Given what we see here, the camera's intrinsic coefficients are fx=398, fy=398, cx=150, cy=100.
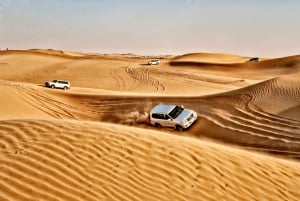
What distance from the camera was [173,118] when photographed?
13.9m

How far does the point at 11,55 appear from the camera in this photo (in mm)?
53844

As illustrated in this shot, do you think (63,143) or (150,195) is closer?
(150,195)

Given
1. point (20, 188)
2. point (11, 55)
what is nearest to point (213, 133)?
point (20, 188)

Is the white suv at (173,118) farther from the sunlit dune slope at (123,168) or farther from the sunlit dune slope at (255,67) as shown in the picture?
the sunlit dune slope at (255,67)

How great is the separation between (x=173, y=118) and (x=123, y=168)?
757cm

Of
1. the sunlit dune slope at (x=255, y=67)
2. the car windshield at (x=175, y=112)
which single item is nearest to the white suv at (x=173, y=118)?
the car windshield at (x=175, y=112)

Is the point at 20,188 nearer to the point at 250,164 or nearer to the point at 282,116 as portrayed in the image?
the point at 250,164

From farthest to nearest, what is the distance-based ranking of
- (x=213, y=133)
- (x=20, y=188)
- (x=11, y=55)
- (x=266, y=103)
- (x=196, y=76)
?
(x=11, y=55) < (x=196, y=76) < (x=266, y=103) < (x=213, y=133) < (x=20, y=188)

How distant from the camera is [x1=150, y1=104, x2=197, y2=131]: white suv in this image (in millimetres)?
13820

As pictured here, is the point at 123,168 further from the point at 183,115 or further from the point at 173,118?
the point at 183,115

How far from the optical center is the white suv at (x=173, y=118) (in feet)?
45.3

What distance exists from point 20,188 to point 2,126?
297 centimetres

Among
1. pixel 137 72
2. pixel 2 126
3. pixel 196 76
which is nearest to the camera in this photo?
pixel 2 126

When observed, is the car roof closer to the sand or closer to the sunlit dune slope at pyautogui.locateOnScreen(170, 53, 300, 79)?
the sand
